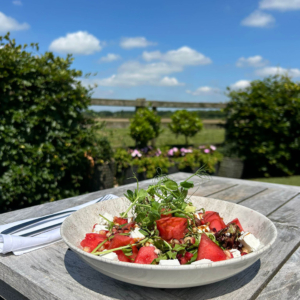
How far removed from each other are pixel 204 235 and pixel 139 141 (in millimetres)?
4294

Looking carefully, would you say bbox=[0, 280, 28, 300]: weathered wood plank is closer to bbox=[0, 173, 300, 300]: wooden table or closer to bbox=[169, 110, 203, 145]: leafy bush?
bbox=[0, 173, 300, 300]: wooden table

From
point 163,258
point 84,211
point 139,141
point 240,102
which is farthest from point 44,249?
point 240,102

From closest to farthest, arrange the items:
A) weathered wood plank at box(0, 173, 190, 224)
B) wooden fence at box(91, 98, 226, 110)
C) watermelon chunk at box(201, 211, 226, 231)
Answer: watermelon chunk at box(201, 211, 226, 231) < weathered wood plank at box(0, 173, 190, 224) < wooden fence at box(91, 98, 226, 110)

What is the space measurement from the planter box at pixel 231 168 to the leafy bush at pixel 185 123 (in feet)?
2.53

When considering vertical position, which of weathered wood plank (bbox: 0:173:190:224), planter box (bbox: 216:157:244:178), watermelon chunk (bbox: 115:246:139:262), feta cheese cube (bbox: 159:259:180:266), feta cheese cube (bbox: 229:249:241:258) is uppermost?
feta cheese cube (bbox: 159:259:180:266)

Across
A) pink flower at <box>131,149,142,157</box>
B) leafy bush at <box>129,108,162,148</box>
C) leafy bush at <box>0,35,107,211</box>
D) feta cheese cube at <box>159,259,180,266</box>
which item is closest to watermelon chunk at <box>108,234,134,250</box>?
feta cheese cube at <box>159,259,180,266</box>

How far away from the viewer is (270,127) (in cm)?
537

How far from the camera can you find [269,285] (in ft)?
2.62

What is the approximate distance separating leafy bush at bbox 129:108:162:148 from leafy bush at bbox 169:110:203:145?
1.74ft

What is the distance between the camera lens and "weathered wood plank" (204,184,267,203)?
1.71 metres

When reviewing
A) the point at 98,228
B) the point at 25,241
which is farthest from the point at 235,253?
the point at 25,241

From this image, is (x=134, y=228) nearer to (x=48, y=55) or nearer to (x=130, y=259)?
(x=130, y=259)

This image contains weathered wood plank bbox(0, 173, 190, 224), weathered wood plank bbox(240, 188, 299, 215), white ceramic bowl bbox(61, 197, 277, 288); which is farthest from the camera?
weathered wood plank bbox(240, 188, 299, 215)

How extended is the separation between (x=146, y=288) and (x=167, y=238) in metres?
0.14
